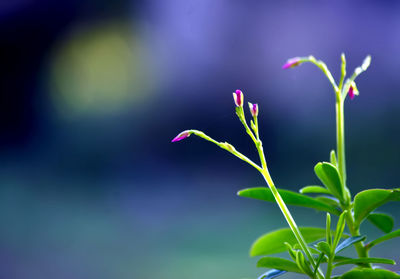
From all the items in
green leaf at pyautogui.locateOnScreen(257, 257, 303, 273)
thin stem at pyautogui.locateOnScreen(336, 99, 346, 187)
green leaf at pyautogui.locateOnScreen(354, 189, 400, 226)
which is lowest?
green leaf at pyautogui.locateOnScreen(257, 257, 303, 273)

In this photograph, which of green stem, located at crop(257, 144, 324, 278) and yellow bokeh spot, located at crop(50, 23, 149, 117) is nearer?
green stem, located at crop(257, 144, 324, 278)

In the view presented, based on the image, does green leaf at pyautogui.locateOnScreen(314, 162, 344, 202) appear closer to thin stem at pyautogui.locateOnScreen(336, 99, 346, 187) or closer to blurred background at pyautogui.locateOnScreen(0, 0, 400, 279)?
thin stem at pyautogui.locateOnScreen(336, 99, 346, 187)

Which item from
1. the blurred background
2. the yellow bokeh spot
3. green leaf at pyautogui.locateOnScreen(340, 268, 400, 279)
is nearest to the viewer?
green leaf at pyautogui.locateOnScreen(340, 268, 400, 279)

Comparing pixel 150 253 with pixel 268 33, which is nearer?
pixel 150 253

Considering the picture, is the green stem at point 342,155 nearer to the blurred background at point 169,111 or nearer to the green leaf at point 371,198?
the green leaf at point 371,198

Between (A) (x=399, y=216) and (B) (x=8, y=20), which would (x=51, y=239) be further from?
(A) (x=399, y=216)

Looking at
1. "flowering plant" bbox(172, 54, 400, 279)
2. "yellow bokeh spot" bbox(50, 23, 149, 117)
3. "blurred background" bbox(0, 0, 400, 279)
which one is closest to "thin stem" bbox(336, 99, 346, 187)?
"flowering plant" bbox(172, 54, 400, 279)

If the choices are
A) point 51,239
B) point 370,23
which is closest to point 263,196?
point 51,239
